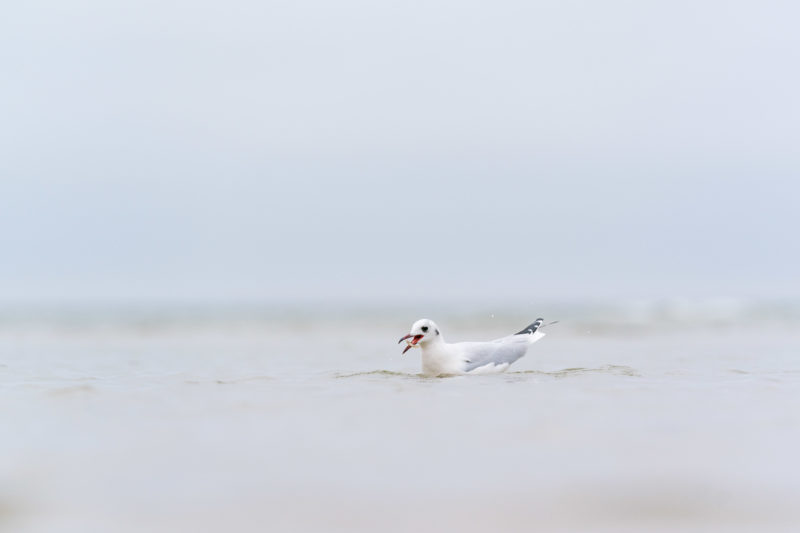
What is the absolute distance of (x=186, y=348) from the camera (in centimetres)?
1484

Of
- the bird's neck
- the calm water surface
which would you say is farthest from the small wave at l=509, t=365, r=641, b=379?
the bird's neck

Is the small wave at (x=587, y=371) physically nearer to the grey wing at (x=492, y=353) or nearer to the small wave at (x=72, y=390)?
the grey wing at (x=492, y=353)

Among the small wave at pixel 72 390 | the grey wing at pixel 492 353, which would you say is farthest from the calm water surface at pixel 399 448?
the grey wing at pixel 492 353

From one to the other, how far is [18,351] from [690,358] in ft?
32.9

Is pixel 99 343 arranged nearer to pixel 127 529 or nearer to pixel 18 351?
pixel 18 351

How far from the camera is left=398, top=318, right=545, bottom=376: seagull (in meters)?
9.20

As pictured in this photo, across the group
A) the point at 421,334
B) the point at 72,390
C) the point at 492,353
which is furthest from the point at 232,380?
the point at 492,353

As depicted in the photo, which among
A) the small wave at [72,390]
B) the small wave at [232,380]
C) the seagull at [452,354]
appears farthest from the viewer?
the seagull at [452,354]

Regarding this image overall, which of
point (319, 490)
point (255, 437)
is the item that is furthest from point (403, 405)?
point (319, 490)

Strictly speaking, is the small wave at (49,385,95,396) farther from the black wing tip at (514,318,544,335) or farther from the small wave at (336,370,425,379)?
the black wing tip at (514,318,544,335)

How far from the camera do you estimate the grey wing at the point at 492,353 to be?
929 centimetres

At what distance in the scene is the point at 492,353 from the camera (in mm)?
9500

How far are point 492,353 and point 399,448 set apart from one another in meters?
4.68

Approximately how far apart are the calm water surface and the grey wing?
0.24 m
